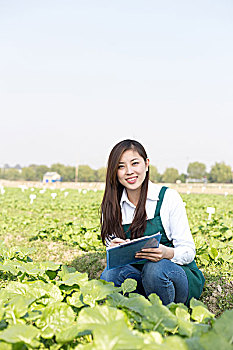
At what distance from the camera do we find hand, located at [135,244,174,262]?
2.23 meters

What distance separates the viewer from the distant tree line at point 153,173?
250 ft

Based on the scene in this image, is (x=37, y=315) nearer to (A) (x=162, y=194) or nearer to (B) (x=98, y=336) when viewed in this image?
(B) (x=98, y=336)

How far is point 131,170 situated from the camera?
237 centimetres

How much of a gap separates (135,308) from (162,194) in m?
1.21

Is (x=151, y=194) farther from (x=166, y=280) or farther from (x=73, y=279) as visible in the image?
(x=73, y=279)

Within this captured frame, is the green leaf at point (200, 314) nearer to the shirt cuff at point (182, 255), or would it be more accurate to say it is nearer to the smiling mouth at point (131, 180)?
the shirt cuff at point (182, 255)

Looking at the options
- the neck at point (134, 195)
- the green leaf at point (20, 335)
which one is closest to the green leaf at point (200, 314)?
the green leaf at point (20, 335)

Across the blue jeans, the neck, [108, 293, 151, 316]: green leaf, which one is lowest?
the blue jeans

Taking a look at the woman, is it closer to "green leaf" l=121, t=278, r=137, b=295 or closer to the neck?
the neck

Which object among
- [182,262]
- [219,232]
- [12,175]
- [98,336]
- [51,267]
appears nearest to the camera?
[98,336]

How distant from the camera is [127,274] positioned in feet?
8.21

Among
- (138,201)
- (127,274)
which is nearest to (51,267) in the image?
(127,274)

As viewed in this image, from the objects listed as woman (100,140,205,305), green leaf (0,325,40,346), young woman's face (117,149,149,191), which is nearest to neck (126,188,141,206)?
woman (100,140,205,305)

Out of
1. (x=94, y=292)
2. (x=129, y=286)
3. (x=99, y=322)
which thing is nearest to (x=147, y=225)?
(x=129, y=286)
